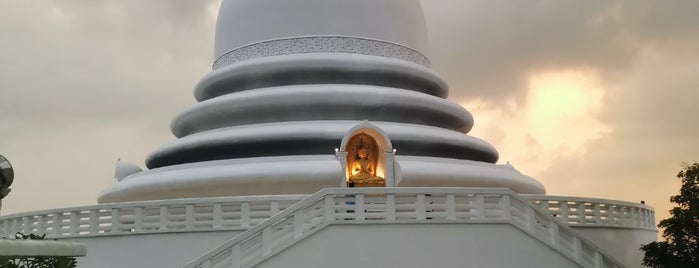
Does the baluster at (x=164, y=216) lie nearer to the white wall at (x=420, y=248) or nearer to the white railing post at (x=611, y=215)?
the white wall at (x=420, y=248)

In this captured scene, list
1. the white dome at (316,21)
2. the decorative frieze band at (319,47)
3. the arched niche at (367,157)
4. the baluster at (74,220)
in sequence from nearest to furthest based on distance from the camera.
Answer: the baluster at (74,220), the arched niche at (367,157), the decorative frieze band at (319,47), the white dome at (316,21)

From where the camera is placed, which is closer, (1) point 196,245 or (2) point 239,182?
(1) point 196,245

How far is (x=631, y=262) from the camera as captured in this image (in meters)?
14.8

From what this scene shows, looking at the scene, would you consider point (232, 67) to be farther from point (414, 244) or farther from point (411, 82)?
point (414, 244)

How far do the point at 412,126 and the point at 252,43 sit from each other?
546cm

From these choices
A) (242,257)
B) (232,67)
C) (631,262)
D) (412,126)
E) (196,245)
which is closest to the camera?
(242,257)

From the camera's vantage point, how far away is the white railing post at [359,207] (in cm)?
1113

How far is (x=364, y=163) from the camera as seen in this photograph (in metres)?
15.3

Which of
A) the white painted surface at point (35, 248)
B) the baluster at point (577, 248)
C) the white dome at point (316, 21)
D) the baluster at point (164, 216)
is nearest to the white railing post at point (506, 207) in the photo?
the baluster at point (577, 248)

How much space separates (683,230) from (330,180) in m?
6.93

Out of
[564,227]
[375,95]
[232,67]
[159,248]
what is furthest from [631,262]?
[232,67]

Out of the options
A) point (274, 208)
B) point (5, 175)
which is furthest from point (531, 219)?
point (5, 175)

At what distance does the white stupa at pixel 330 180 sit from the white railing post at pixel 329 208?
2cm

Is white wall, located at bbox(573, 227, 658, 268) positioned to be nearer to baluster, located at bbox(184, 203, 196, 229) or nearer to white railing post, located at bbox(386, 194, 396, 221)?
white railing post, located at bbox(386, 194, 396, 221)
